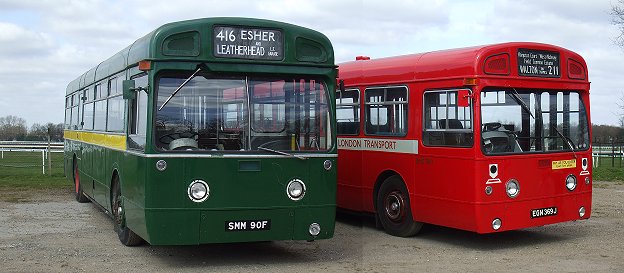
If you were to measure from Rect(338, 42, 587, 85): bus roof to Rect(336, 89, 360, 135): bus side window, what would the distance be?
9.5 inches

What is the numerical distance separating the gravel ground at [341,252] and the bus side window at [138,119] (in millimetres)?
1511

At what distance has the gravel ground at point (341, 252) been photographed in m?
9.41

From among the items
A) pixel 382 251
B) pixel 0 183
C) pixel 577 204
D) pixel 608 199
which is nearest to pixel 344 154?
pixel 382 251

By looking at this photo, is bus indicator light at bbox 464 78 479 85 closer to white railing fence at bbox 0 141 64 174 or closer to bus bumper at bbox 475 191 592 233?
bus bumper at bbox 475 191 592 233

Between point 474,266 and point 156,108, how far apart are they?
4325 millimetres

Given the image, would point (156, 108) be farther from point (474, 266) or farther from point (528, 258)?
point (528, 258)

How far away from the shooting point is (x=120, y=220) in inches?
431

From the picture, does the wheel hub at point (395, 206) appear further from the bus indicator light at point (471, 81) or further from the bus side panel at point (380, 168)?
the bus indicator light at point (471, 81)

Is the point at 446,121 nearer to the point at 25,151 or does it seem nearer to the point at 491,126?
the point at 491,126

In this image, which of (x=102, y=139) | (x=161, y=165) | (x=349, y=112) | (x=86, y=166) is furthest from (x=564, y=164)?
(x=86, y=166)

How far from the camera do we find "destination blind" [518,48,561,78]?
429 inches

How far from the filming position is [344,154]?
13.3 meters

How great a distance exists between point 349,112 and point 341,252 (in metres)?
3.34

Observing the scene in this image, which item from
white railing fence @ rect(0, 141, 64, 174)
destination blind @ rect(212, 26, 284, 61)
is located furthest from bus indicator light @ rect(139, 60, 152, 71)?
white railing fence @ rect(0, 141, 64, 174)
